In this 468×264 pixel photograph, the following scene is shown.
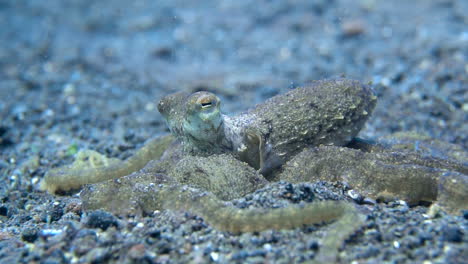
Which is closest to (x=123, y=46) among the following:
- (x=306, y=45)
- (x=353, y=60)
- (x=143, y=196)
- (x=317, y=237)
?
(x=306, y=45)

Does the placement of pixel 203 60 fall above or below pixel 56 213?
above

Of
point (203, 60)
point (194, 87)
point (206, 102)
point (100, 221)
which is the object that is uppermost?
point (203, 60)

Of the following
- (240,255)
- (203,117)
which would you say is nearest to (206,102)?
(203,117)

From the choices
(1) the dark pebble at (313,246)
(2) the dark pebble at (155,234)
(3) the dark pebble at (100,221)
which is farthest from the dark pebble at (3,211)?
(1) the dark pebble at (313,246)

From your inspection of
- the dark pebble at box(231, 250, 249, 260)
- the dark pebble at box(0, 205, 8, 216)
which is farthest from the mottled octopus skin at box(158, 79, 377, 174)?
the dark pebble at box(0, 205, 8, 216)

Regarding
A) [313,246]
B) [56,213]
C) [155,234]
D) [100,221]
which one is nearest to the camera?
[313,246]

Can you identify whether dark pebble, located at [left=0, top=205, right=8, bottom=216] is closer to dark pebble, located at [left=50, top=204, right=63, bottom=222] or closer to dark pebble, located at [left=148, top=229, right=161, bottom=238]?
dark pebble, located at [left=50, top=204, right=63, bottom=222]

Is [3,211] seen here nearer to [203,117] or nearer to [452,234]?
[203,117]
